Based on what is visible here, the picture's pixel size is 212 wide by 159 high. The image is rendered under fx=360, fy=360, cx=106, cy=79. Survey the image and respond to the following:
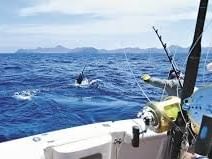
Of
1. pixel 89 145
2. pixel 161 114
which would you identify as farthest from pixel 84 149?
pixel 161 114

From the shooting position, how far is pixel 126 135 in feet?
9.77

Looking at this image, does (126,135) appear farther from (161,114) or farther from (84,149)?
(161,114)

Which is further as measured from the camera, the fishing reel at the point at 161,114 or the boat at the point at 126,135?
the fishing reel at the point at 161,114

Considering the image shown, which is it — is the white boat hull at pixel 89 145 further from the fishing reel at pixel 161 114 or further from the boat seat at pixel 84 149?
the fishing reel at pixel 161 114

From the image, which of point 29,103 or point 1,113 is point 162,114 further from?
point 29,103

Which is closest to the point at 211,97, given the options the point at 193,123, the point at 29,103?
the point at 193,123

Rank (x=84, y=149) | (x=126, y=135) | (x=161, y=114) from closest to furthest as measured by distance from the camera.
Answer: (x=161, y=114)
(x=84, y=149)
(x=126, y=135)

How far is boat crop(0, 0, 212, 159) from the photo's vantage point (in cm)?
226

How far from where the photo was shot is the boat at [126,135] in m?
2.26

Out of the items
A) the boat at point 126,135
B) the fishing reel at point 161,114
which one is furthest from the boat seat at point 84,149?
the fishing reel at point 161,114

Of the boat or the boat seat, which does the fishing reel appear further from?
the boat seat

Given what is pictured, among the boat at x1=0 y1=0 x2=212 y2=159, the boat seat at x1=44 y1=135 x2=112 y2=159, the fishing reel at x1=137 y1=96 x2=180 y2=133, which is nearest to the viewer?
the boat at x1=0 y1=0 x2=212 y2=159

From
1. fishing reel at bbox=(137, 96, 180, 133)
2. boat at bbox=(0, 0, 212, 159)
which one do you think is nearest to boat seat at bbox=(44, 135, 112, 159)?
boat at bbox=(0, 0, 212, 159)

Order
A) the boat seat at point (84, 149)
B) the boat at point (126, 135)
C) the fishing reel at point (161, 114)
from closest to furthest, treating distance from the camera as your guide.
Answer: the boat at point (126, 135) → the fishing reel at point (161, 114) → the boat seat at point (84, 149)
